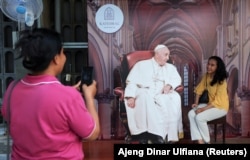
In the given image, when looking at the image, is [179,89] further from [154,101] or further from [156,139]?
[156,139]

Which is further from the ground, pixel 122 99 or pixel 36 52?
pixel 36 52

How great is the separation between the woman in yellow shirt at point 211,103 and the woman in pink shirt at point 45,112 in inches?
123

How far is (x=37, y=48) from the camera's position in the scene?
124 cm

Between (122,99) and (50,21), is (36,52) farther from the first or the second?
(50,21)

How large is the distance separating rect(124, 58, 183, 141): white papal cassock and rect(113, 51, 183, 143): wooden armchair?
0.21 feet

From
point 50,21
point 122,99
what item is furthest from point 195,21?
point 50,21

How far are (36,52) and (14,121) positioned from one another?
287mm

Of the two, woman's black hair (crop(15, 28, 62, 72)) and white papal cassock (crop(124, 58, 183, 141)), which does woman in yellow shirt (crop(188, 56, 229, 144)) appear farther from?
woman's black hair (crop(15, 28, 62, 72))

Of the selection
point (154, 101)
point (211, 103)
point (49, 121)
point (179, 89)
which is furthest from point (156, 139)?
point (49, 121)

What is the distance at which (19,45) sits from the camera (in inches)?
49.2

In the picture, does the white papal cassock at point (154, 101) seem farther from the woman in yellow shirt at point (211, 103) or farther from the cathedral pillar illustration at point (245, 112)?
the cathedral pillar illustration at point (245, 112)

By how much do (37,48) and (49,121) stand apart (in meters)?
0.28

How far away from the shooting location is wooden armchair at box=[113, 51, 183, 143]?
436cm

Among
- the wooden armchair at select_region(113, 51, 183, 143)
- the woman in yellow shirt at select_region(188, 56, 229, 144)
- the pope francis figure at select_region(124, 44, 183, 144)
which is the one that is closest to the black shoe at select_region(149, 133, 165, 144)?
the pope francis figure at select_region(124, 44, 183, 144)
